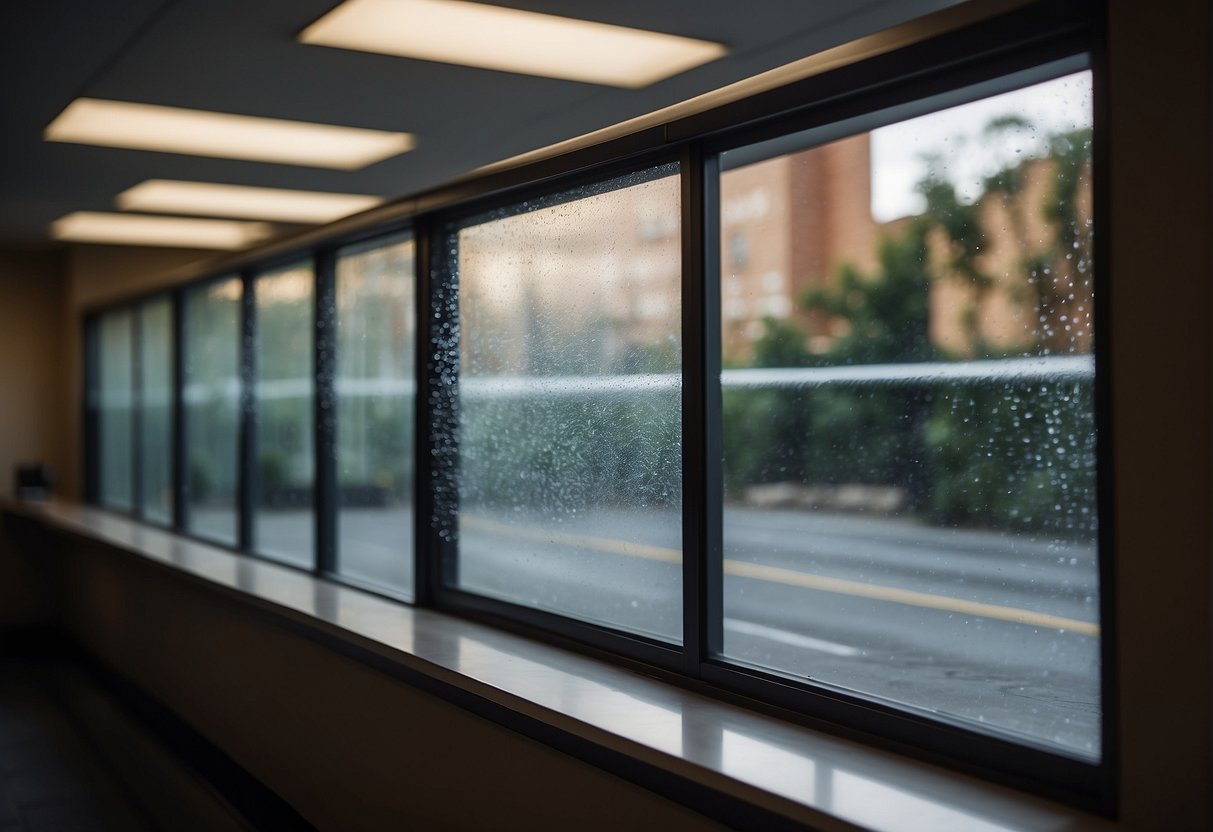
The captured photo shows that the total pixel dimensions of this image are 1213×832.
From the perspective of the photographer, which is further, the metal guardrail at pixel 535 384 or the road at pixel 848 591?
the road at pixel 848 591

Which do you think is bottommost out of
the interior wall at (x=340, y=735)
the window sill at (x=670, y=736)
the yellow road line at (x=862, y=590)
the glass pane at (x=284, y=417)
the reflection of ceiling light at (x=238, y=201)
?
the yellow road line at (x=862, y=590)

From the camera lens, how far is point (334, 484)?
16.3 ft

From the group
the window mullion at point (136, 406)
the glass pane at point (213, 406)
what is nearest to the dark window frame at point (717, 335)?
the glass pane at point (213, 406)

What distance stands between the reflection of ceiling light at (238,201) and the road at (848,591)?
1.38 meters

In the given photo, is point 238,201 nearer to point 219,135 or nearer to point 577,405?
point 219,135

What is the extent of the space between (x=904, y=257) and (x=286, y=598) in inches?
519

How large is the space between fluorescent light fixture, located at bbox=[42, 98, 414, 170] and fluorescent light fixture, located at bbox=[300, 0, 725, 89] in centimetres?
89

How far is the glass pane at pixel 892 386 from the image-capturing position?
9.60m

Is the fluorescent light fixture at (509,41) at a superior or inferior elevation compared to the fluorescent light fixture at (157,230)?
inferior

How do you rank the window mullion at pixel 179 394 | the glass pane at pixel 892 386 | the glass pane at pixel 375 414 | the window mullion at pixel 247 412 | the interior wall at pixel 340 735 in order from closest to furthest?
the interior wall at pixel 340 735, the glass pane at pixel 375 414, the window mullion at pixel 247 412, the window mullion at pixel 179 394, the glass pane at pixel 892 386

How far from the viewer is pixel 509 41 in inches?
106

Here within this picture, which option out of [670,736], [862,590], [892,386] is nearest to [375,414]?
[670,736]

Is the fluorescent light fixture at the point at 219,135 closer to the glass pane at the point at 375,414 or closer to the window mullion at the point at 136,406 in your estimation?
the glass pane at the point at 375,414

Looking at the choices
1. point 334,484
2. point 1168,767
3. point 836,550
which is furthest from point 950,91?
point 836,550
